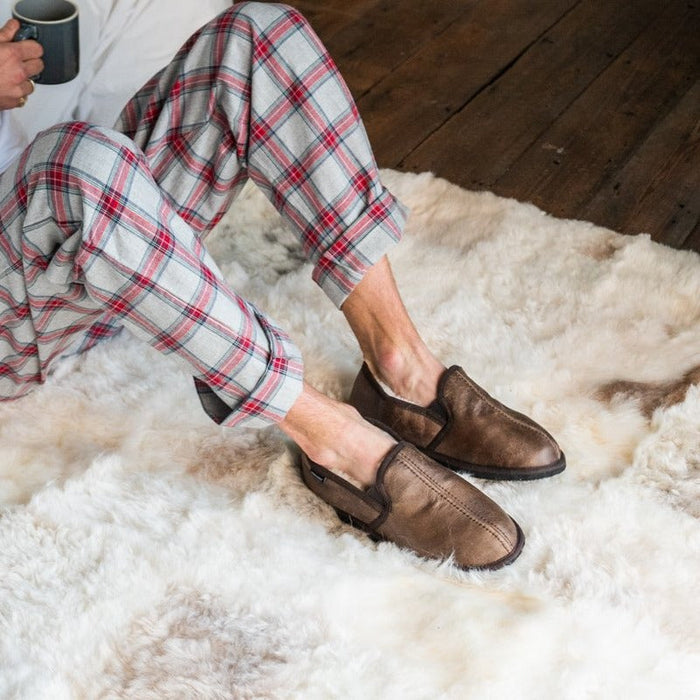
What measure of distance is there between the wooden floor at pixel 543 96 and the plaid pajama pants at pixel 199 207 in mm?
797

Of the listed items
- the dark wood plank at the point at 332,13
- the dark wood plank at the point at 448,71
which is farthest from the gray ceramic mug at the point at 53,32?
the dark wood plank at the point at 332,13

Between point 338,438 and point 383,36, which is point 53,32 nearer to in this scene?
point 338,438

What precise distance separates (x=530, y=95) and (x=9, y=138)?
1.27 m

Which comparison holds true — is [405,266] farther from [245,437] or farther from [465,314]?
[245,437]

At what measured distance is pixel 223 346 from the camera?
1.04 m

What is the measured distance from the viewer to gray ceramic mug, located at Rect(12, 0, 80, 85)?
1148mm

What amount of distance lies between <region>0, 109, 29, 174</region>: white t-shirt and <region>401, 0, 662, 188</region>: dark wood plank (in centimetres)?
87

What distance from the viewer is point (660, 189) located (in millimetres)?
1947

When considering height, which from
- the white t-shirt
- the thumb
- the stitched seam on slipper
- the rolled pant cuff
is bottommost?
the stitched seam on slipper

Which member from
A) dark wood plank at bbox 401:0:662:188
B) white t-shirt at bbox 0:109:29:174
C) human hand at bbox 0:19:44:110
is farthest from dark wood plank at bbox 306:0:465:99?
human hand at bbox 0:19:44:110

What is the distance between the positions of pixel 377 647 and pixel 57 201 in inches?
21.4

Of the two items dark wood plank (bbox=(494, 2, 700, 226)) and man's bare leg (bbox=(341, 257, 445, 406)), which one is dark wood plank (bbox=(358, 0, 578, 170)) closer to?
dark wood plank (bbox=(494, 2, 700, 226))

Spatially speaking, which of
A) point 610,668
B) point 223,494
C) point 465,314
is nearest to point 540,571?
point 610,668

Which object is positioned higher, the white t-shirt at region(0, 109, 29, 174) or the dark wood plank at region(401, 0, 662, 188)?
the white t-shirt at region(0, 109, 29, 174)
